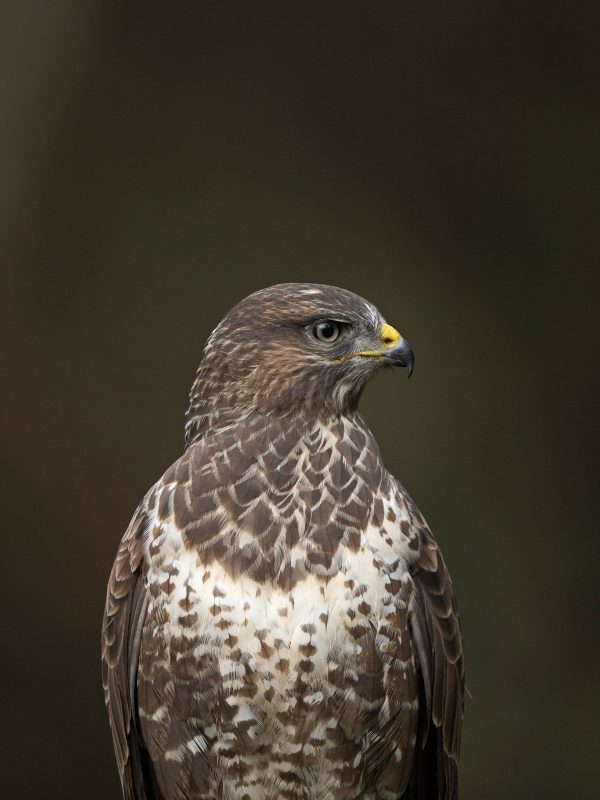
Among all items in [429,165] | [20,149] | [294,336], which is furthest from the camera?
[429,165]

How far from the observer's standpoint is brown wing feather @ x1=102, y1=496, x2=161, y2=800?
10.4 feet

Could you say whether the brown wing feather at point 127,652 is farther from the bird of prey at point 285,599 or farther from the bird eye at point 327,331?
the bird eye at point 327,331

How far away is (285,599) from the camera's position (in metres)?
2.97

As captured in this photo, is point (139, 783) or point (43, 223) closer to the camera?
point (139, 783)

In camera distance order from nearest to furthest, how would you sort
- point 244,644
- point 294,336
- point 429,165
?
point 244,644
point 294,336
point 429,165

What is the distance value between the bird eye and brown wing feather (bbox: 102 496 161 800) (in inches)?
22.9

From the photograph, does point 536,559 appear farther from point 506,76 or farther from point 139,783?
point 139,783

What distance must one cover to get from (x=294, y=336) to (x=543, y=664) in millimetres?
3261

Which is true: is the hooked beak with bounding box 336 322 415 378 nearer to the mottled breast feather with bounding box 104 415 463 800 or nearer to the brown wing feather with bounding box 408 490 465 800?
the mottled breast feather with bounding box 104 415 463 800

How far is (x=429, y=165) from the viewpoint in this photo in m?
5.77

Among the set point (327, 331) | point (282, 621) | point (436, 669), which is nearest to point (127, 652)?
point (282, 621)

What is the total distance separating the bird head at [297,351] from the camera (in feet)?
10.4

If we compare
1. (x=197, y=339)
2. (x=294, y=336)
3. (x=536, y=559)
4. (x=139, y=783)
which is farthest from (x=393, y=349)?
(x=536, y=559)

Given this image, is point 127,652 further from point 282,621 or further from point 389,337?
point 389,337
